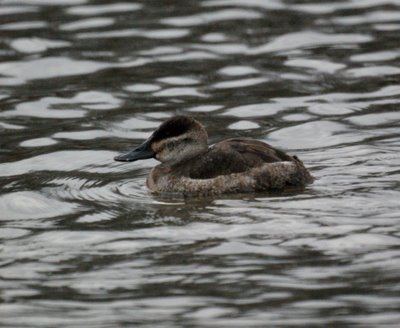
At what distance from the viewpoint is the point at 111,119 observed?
14805mm

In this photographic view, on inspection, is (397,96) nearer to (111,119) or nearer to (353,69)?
(353,69)

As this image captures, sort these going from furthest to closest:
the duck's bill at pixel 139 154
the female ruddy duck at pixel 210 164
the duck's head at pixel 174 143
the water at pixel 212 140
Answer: the duck's bill at pixel 139 154 → the duck's head at pixel 174 143 → the female ruddy duck at pixel 210 164 → the water at pixel 212 140

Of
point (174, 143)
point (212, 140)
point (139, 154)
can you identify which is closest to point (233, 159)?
point (174, 143)

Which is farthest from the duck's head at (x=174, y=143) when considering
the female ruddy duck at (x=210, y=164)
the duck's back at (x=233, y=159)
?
the duck's back at (x=233, y=159)

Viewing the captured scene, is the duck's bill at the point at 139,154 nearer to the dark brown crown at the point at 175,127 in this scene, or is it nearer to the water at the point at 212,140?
the dark brown crown at the point at 175,127

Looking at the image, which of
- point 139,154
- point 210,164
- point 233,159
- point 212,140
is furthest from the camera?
point 212,140

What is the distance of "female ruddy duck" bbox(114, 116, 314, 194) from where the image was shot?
1170cm

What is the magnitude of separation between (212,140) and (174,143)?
1.93 metres

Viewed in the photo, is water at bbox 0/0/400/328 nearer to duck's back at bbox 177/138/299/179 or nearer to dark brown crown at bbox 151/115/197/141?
duck's back at bbox 177/138/299/179

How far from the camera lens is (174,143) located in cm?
1225

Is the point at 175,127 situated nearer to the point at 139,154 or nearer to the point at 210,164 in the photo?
the point at 139,154

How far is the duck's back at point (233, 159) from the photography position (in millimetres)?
11750

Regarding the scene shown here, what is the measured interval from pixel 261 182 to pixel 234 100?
3.82m

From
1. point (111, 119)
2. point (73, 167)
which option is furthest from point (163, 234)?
point (111, 119)
